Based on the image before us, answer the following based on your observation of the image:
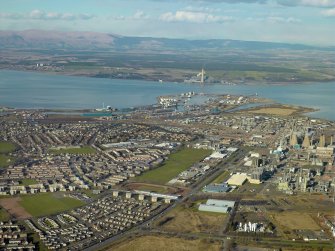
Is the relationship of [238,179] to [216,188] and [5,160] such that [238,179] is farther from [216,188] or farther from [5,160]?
[5,160]

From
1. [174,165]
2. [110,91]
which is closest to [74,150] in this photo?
[174,165]

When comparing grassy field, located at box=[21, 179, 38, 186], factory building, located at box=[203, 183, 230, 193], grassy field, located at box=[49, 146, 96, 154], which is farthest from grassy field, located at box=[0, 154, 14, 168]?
factory building, located at box=[203, 183, 230, 193]

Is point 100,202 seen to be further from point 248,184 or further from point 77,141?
point 77,141

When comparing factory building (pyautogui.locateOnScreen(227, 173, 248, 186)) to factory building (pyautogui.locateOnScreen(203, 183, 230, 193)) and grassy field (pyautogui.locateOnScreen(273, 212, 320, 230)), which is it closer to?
factory building (pyautogui.locateOnScreen(203, 183, 230, 193))

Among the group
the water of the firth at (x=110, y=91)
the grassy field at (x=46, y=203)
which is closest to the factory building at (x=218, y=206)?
the grassy field at (x=46, y=203)

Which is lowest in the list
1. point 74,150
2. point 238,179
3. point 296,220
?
point 74,150

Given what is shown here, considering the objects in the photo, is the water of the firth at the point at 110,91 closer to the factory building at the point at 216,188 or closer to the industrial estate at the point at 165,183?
the industrial estate at the point at 165,183

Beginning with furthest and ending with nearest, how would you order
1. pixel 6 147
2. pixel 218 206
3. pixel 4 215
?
pixel 6 147 < pixel 218 206 < pixel 4 215

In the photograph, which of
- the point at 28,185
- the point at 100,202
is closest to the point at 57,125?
the point at 28,185
